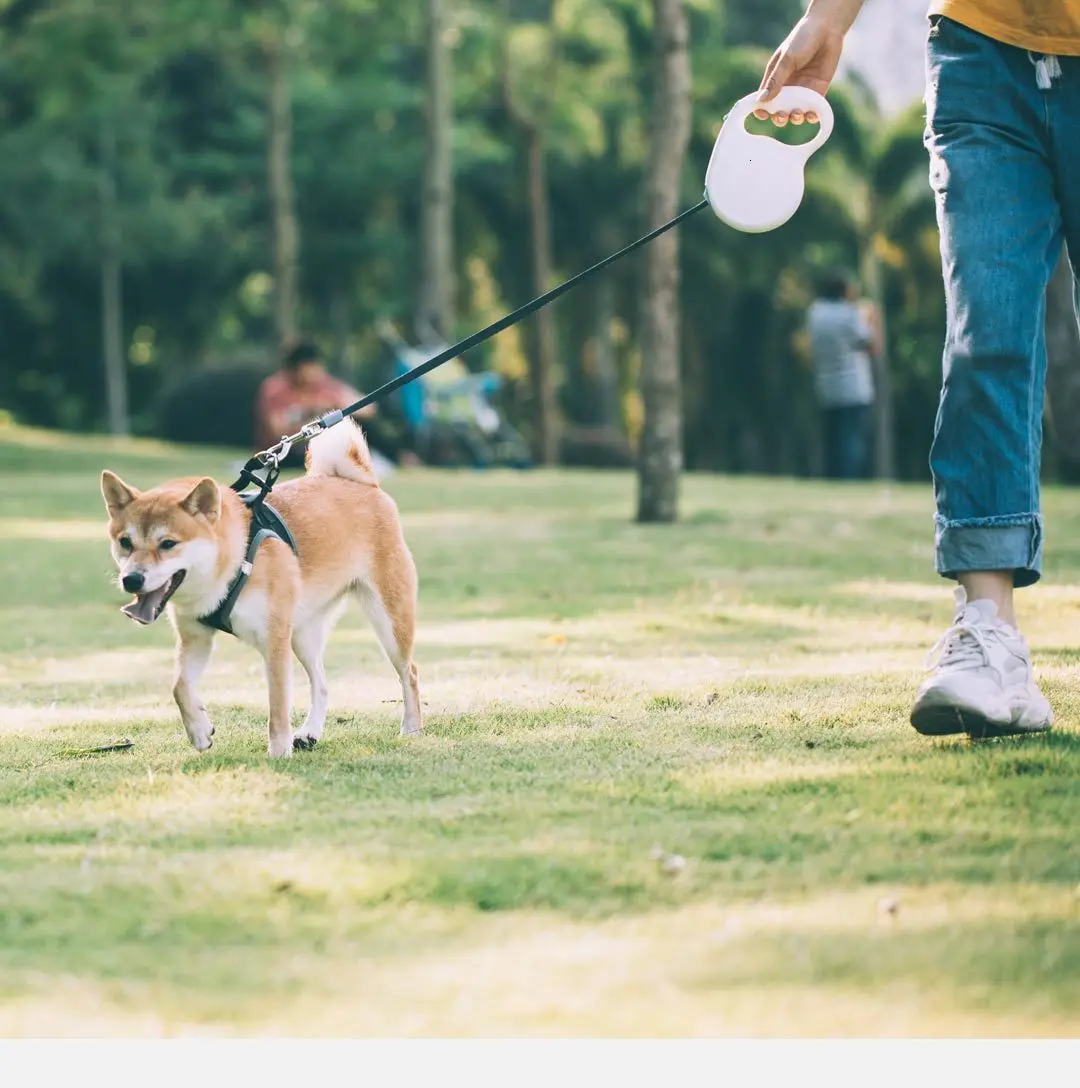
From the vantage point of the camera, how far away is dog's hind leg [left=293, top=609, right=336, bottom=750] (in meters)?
4.99

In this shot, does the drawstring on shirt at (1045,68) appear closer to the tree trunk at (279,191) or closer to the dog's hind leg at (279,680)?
the dog's hind leg at (279,680)

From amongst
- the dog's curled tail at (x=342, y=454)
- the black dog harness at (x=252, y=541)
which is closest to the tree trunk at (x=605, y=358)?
the dog's curled tail at (x=342, y=454)

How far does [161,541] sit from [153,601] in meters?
0.15

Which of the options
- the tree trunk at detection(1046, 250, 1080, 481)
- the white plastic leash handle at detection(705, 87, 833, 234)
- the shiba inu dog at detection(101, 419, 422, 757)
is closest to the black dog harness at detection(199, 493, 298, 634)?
the shiba inu dog at detection(101, 419, 422, 757)

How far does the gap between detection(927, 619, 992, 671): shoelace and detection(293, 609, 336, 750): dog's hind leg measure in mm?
1699

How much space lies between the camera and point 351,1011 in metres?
2.56

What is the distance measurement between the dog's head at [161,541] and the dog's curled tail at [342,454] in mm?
631

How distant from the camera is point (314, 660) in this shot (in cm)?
521

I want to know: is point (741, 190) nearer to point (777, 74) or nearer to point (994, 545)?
point (777, 74)

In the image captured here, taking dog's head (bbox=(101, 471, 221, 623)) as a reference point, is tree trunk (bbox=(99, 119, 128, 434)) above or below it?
above

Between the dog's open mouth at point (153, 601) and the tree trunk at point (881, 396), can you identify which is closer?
the dog's open mouth at point (153, 601)

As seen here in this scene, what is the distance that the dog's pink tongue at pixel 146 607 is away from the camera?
4.54 metres

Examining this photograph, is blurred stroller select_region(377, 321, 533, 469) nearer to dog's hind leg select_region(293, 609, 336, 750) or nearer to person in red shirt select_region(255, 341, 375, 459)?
person in red shirt select_region(255, 341, 375, 459)

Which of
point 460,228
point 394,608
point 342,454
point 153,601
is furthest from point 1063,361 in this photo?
point 460,228
